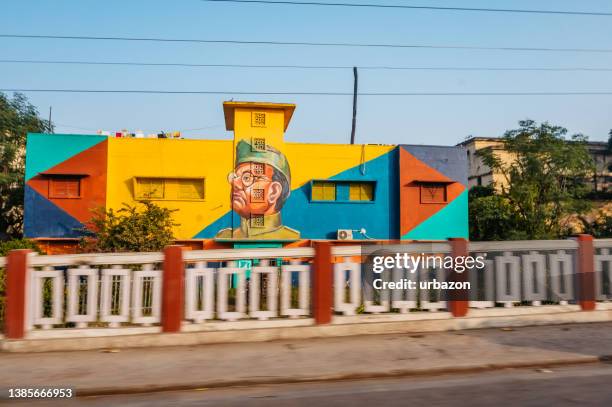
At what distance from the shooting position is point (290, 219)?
20.4 meters

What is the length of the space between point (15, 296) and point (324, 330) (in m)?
5.13

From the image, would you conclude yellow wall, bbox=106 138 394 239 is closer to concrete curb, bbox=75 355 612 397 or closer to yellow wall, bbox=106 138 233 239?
yellow wall, bbox=106 138 233 239

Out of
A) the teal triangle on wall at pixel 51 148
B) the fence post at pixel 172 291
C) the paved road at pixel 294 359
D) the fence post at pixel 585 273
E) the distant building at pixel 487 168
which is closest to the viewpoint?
the paved road at pixel 294 359

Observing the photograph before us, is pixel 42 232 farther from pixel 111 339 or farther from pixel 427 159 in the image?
pixel 427 159

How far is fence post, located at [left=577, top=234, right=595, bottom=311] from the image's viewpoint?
8812 millimetres

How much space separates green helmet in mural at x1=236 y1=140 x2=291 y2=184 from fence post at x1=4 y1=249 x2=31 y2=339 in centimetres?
1326

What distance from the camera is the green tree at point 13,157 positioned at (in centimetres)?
2377

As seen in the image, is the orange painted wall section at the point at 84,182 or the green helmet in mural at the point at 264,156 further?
the green helmet in mural at the point at 264,156

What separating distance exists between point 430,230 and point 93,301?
16.3m

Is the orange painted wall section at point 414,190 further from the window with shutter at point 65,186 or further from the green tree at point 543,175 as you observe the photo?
the window with shutter at point 65,186

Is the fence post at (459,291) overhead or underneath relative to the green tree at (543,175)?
underneath

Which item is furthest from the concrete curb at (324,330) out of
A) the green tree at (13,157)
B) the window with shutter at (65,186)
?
the green tree at (13,157)

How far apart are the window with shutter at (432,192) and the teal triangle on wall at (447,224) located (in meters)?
0.53

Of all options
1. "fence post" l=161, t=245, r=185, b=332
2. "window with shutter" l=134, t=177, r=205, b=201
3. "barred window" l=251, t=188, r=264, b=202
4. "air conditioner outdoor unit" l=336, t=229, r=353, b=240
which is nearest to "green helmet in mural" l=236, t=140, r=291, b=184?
"barred window" l=251, t=188, r=264, b=202
